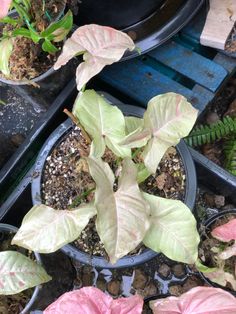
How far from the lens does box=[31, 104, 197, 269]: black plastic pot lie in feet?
4.07

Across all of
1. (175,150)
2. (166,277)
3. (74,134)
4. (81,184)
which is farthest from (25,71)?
(166,277)

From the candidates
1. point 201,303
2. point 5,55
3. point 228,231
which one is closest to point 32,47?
point 5,55

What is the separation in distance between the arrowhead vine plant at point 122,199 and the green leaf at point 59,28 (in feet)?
0.48

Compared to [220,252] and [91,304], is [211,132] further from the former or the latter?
[91,304]

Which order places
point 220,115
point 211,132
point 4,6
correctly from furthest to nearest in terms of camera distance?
Result: point 220,115 < point 211,132 < point 4,6

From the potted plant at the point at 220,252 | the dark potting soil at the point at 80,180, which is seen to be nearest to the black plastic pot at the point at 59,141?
the dark potting soil at the point at 80,180

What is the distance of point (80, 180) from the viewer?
131 cm

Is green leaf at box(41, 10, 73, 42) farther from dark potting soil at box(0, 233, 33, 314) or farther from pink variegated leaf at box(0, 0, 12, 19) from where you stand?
dark potting soil at box(0, 233, 33, 314)

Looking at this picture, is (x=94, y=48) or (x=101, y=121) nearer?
(x=94, y=48)

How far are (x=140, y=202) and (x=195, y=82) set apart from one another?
0.62 meters

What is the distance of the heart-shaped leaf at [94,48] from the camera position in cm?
99

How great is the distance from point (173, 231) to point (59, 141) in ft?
1.38

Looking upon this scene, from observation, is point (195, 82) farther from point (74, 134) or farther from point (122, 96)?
point (74, 134)

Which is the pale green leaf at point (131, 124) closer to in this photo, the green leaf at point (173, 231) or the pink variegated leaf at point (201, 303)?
the green leaf at point (173, 231)
